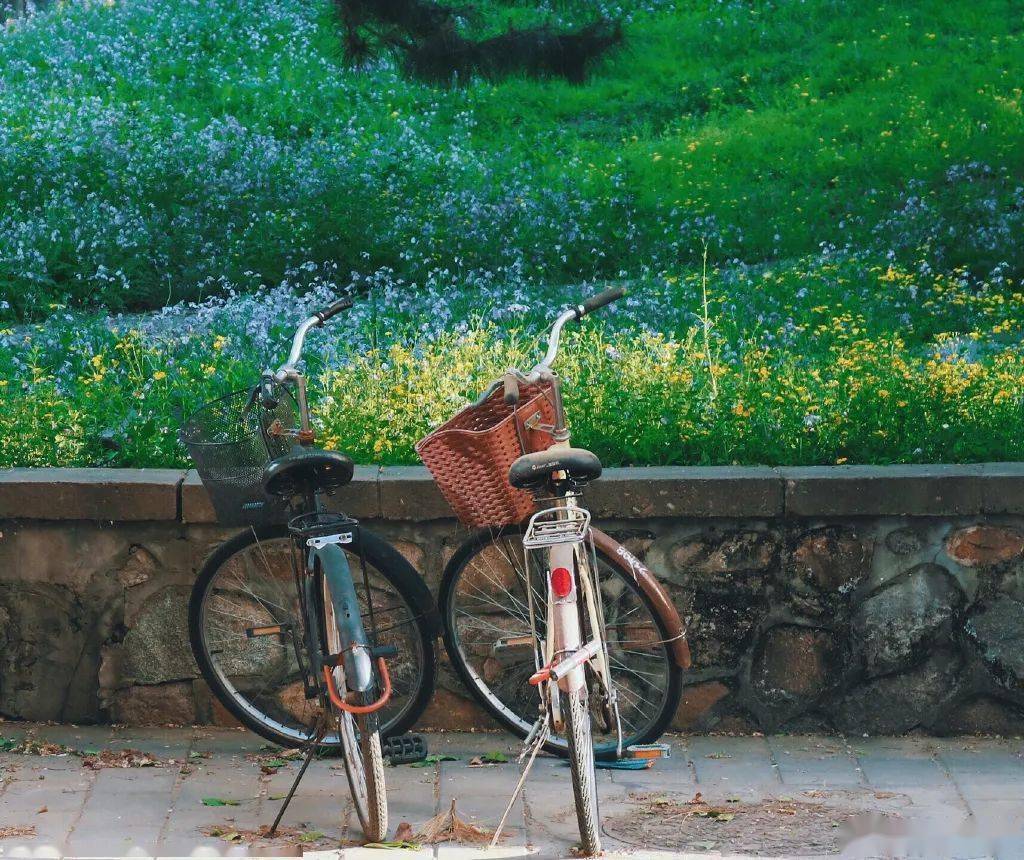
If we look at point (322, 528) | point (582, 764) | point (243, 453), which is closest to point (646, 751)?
point (582, 764)

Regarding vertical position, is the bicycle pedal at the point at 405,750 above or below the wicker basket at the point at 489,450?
below

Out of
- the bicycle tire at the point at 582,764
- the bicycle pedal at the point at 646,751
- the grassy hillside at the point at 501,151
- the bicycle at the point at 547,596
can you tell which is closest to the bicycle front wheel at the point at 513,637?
the bicycle at the point at 547,596

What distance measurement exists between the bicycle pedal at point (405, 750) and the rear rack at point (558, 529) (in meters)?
0.71

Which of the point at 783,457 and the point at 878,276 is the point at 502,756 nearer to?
the point at 783,457

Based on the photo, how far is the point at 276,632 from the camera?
423cm

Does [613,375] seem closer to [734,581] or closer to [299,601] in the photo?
[734,581]

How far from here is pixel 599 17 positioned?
823cm

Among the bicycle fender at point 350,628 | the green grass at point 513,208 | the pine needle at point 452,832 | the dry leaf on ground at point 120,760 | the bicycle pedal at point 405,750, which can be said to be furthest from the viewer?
the green grass at point 513,208

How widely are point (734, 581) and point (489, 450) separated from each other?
3.85ft

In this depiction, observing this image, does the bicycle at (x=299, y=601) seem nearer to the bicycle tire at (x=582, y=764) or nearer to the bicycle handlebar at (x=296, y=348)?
the bicycle handlebar at (x=296, y=348)

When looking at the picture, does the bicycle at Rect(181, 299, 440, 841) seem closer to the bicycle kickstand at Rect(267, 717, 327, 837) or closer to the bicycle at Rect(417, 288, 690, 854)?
the bicycle kickstand at Rect(267, 717, 327, 837)

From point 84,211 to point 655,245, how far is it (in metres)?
3.65

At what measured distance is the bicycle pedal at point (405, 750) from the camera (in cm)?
409

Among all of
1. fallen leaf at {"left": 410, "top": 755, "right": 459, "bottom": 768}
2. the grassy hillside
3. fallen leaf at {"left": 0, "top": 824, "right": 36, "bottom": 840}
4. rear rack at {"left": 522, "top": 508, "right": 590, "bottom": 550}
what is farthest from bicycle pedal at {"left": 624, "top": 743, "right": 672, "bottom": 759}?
the grassy hillside
